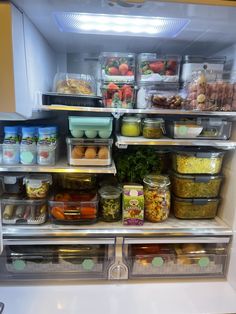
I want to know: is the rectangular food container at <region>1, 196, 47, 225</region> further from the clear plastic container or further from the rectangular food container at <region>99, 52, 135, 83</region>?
the rectangular food container at <region>99, 52, 135, 83</region>

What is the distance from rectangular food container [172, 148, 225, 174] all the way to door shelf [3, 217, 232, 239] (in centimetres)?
27

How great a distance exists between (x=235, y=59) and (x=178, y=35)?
0.31 meters

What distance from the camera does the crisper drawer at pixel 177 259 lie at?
118 cm

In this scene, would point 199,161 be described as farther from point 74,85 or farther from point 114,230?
point 74,85

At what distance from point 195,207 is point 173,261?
0.96 ft

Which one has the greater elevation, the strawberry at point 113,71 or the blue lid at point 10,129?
the strawberry at point 113,71

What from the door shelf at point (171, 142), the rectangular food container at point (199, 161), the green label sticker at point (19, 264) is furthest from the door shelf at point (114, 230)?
the door shelf at point (171, 142)

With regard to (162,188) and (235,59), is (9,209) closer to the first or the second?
(162,188)

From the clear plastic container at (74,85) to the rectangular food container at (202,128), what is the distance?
45 centimetres

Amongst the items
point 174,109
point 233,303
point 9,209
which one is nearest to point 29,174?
point 9,209

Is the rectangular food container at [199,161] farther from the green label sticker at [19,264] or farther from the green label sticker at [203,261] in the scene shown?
the green label sticker at [19,264]

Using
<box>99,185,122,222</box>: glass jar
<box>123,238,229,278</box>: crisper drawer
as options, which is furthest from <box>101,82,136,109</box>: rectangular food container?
<box>123,238,229,278</box>: crisper drawer

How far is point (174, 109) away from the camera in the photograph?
113cm

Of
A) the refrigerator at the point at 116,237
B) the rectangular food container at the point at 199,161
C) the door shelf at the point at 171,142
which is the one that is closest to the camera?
the refrigerator at the point at 116,237
